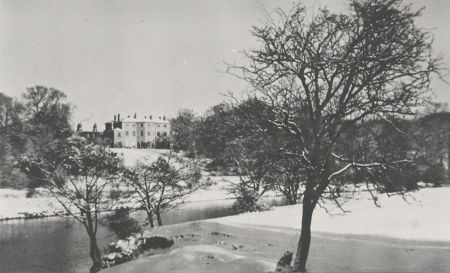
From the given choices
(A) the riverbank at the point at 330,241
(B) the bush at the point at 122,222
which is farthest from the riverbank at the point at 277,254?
(B) the bush at the point at 122,222

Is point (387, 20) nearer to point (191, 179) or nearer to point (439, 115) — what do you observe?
point (191, 179)

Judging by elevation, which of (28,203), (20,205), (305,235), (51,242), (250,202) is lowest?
(51,242)

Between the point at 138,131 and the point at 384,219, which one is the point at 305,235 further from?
the point at 138,131

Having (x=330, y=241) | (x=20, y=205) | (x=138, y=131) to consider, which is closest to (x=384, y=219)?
(x=330, y=241)

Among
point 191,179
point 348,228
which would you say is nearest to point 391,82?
point 348,228

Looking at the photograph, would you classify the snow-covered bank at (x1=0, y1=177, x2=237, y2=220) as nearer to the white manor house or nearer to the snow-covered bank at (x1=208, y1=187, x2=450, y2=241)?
the snow-covered bank at (x1=208, y1=187, x2=450, y2=241)

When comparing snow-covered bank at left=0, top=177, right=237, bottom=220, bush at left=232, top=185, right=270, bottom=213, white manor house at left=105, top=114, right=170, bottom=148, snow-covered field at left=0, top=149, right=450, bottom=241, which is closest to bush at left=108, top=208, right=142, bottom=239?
snow-covered field at left=0, top=149, right=450, bottom=241

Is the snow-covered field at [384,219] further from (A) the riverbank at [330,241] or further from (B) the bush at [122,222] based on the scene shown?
(B) the bush at [122,222]
